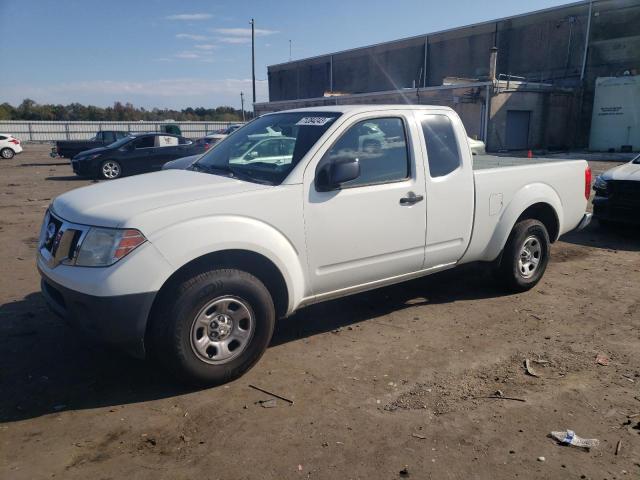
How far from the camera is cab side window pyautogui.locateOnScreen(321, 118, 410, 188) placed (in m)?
4.20

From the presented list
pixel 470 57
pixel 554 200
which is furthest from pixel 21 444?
pixel 470 57

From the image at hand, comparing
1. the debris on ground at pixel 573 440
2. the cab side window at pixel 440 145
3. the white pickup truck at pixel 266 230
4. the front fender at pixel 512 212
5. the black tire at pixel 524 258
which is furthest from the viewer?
the black tire at pixel 524 258

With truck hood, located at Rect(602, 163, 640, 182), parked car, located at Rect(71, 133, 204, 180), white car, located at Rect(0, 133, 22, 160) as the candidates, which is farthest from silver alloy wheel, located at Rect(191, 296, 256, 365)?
white car, located at Rect(0, 133, 22, 160)

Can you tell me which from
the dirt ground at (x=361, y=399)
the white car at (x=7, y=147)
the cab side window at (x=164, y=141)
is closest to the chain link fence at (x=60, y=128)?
the white car at (x=7, y=147)

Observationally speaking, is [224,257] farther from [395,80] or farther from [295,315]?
[395,80]

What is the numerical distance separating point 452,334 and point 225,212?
232cm

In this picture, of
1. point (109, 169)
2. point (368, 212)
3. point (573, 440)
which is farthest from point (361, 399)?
point (109, 169)

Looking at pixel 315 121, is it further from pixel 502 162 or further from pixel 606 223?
pixel 606 223

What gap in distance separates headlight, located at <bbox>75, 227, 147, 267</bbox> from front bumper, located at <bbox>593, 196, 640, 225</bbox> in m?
7.46

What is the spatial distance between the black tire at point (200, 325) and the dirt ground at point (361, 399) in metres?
0.16

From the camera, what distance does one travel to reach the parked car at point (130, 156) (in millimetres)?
17062

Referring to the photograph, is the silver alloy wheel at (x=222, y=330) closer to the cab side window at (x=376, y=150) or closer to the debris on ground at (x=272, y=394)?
the debris on ground at (x=272, y=394)

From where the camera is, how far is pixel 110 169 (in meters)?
17.3

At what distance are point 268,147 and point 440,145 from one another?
61.0 inches
